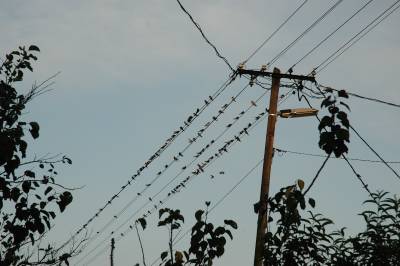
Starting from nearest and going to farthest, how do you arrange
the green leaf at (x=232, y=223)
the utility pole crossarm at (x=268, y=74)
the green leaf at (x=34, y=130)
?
1. the green leaf at (x=34, y=130)
2. the green leaf at (x=232, y=223)
3. the utility pole crossarm at (x=268, y=74)

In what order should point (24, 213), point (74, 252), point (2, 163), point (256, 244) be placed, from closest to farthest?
point (2, 163) < point (24, 213) < point (74, 252) < point (256, 244)

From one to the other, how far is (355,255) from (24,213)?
3679 mm

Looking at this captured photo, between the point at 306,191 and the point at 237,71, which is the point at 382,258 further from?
the point at 237,71

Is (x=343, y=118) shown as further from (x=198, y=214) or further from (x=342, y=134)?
(x=198, y=214)

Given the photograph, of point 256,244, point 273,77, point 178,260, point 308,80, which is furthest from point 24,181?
point 308,80

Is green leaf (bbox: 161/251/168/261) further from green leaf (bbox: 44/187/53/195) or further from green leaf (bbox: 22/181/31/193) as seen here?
green leaf (bbox: 22/181/31/193)

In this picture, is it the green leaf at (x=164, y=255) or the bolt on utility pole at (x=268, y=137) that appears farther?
the bolt on utility pole at (x=268, y=137)

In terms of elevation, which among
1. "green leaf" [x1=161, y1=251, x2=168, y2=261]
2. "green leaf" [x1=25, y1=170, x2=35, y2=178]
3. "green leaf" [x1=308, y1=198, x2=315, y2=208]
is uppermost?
"green leaf" [x1=308, y1=198, x2=315, y2=208]

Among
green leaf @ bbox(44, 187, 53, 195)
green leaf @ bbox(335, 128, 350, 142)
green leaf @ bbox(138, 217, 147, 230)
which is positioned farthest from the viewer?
green leaf @ bbox(138, 217, 147, 230)

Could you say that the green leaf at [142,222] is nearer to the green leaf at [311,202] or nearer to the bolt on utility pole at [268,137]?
the green leaf at [311,202]

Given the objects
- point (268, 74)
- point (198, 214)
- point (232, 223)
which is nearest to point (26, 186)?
point (198, 214)

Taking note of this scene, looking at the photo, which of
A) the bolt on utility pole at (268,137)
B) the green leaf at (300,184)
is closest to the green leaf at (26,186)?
the green leaf at (300,184)

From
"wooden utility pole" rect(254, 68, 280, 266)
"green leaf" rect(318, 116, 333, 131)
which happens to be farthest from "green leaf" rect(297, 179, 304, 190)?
"wooden utility pole" rect(254, 68, 280, 266)

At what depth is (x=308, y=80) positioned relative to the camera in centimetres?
1055
